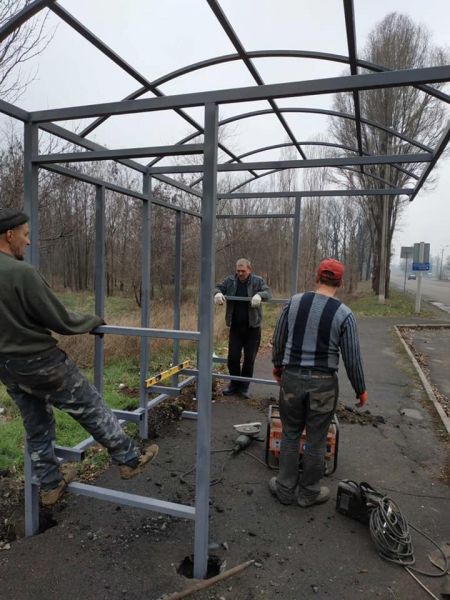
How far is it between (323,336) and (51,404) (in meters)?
1.80

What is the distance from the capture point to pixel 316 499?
3141 millimetres

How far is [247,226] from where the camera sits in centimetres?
1493

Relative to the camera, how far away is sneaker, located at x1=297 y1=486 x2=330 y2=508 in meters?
3.11

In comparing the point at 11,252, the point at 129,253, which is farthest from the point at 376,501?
the point at 129,253

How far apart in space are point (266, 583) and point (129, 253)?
47.7 feet

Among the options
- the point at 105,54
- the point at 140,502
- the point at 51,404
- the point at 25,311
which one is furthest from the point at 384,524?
the point at 105,54

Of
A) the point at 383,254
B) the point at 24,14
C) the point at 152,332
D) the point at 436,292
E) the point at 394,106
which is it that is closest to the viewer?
the point at 24,14

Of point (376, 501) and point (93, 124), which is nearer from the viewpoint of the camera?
point (376, 501)

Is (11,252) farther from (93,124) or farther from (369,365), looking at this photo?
(369,365)

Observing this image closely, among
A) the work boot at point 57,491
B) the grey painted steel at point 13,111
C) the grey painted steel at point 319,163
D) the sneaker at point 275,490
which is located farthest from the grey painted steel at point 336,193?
the work boot at point 57,491

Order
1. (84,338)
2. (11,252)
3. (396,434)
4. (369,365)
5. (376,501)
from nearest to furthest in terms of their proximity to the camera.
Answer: (11,252)
(376,501)
(396,434)
(84,338)
(369,365)

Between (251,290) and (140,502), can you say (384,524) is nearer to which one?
(140,502)

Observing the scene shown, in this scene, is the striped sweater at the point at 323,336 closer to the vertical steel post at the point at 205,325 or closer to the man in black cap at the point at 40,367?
the vertical steel post at the point at 205,325

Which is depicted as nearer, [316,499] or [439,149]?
[316,499]
